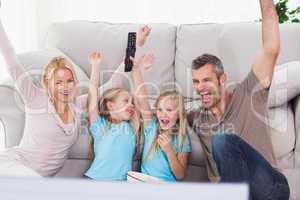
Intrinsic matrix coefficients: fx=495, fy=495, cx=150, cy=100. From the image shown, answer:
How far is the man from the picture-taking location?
1541mm

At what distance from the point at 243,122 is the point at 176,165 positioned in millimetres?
287

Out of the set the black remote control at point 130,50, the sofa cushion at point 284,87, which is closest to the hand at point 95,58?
the black remote control at point 130,50

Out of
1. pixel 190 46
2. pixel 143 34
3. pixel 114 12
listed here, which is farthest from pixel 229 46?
pixel 114 12

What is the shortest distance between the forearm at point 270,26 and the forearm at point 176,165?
50cm

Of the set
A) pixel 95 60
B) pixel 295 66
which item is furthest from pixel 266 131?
pixel 95 60

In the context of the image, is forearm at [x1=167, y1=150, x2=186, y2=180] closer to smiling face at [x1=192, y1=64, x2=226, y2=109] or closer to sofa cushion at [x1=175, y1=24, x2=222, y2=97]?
smiling face at [x1=192, y1=64, x2=226, y2=109]

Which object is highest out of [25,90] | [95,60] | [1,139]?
[95,60]

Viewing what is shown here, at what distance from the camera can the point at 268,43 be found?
1.63 meters

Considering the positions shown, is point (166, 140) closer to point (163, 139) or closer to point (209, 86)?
point (163, 139)

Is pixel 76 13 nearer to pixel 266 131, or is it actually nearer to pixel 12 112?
pixel 12 112

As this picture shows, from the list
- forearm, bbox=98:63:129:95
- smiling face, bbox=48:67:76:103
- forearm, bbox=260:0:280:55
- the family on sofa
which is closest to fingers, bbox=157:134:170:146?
the family on sofa

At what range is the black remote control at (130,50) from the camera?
2.00 metres

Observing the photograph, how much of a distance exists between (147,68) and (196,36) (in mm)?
324

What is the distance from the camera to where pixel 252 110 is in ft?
5.57
